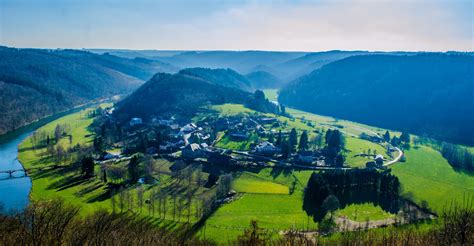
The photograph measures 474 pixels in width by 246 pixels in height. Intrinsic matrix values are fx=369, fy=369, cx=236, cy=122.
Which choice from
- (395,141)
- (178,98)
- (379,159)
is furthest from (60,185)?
(395,141)

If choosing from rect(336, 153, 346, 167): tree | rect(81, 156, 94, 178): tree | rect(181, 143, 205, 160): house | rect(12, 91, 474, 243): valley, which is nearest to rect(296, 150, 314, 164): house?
rect(12, 91, 474, 243): valley

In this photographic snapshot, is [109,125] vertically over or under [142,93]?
under

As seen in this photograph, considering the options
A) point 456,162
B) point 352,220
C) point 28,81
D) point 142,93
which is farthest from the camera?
point 28,81

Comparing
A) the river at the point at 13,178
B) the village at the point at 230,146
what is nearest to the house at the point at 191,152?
the village at the point at 230,146

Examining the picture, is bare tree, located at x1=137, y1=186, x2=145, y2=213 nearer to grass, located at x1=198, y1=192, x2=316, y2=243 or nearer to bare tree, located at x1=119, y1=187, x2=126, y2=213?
bare tree, located at x1=119, y1=187, x2=126, y2=213

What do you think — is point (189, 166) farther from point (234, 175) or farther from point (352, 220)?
point (352, 220)

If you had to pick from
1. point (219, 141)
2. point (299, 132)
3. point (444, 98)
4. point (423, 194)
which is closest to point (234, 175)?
point (219, 141)
